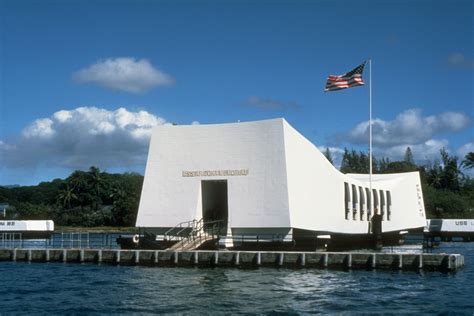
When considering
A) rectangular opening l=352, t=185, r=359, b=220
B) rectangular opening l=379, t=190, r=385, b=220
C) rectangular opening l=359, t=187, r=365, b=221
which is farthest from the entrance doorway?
rectangular opening l=379, t=190, r=385, b=220

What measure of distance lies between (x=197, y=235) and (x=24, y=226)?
2929 cm

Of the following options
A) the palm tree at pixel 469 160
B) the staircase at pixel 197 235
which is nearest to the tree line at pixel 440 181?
the palm tree at pixel 469 160

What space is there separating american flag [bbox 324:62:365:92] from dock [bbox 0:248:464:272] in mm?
13103

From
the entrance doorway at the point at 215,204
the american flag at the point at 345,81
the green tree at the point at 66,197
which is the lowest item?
the entrance doorway at the point at 215,204

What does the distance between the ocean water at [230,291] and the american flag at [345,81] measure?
539 inches

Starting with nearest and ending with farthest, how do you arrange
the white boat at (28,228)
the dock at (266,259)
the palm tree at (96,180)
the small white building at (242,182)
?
the dock at (266,259) < the small white building at (242,182) < the white boat at (28,228) < the palm tree at (96,180)

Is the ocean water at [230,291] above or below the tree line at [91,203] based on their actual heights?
below

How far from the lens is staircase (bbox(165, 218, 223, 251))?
32.7 metres

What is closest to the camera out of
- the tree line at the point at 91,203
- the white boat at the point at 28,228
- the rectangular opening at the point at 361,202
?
the rectangular opening at the point at 361,202

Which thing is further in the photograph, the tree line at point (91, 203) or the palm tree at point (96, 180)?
the palm tree at point (96, 180)

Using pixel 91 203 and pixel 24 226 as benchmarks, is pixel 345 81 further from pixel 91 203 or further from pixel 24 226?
pixel 91 203

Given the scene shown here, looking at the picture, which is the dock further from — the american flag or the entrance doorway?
the american flag

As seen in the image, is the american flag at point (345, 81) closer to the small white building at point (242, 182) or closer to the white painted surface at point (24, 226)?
the small white building at point (242, 182)

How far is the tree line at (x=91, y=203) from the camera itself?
281 ft
